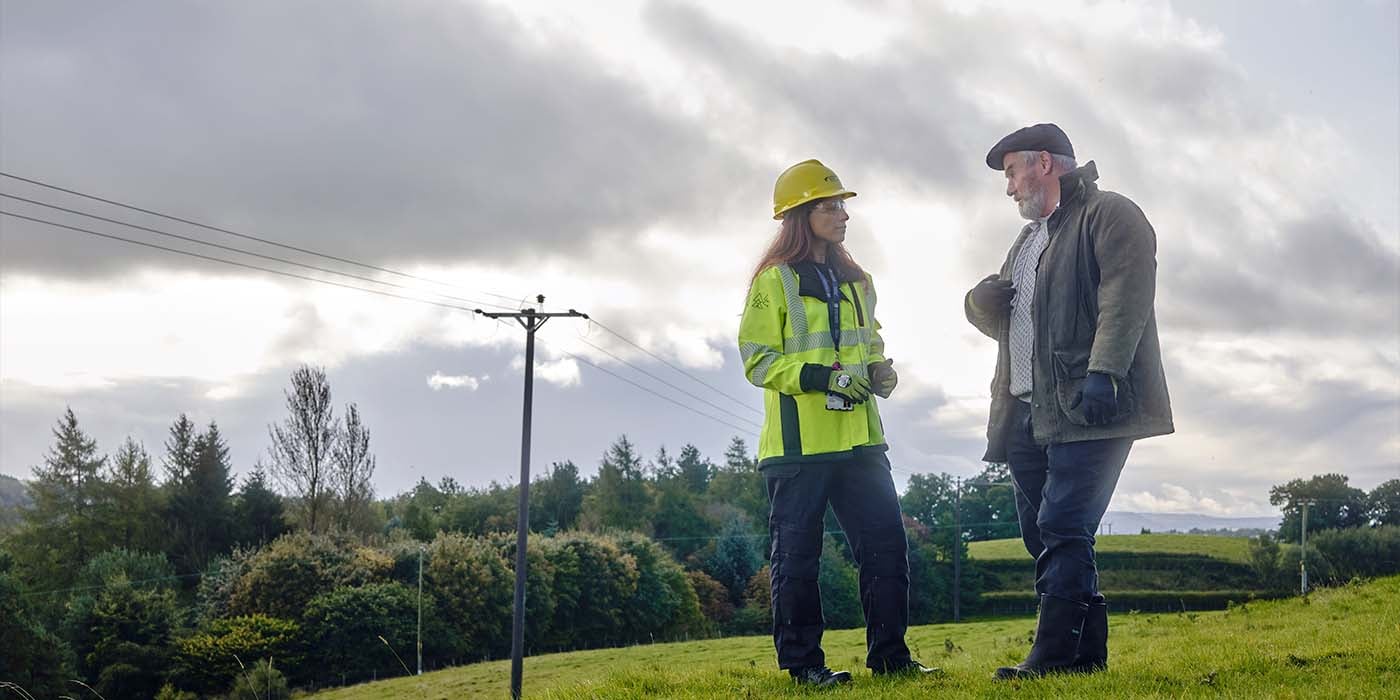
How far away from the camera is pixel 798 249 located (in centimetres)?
617

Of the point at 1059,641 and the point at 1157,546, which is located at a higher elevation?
the point at 1157,546

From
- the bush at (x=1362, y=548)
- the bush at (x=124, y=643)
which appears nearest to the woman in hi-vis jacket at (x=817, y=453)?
the bush at (x=124, y=643)

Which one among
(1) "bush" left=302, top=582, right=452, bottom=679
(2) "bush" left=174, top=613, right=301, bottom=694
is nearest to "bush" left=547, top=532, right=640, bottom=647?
(1) "bush" left=302, top=582, right=452, bottom=679

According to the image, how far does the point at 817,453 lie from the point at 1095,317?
1.63 m

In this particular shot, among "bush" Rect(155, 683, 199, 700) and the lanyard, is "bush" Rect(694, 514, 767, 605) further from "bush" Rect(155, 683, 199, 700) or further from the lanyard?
the lanyard

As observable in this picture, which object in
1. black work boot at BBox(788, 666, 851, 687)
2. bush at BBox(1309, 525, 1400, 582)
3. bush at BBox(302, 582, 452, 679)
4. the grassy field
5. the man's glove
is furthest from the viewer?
bush at BBox(1309, 525, 1400, 582)

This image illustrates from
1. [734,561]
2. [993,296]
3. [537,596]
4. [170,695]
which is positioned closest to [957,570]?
[734,561]

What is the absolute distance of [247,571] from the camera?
51844 millimetres

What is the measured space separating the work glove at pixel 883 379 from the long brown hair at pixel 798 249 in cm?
55

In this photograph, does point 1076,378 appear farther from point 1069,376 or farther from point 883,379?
point 883,379

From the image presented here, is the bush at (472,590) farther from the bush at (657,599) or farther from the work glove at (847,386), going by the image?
the work glove at (847,386)

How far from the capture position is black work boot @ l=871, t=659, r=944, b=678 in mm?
5785

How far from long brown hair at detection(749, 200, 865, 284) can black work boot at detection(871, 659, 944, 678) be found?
2.14 m

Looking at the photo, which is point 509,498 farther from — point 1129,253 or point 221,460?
point 1129,253
